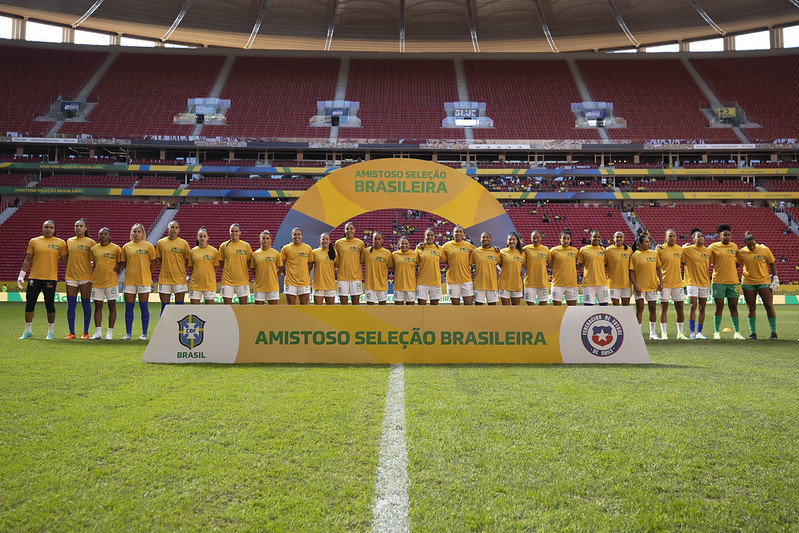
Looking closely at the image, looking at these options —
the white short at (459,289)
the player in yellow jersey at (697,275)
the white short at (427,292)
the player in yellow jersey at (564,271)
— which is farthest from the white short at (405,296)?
the player in yellow jersey at (697,275)

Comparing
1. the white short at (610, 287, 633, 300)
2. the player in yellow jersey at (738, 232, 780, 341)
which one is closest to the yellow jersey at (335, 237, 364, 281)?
the white short at (610, 287, 633, 300)

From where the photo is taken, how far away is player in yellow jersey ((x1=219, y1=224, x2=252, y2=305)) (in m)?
8.37

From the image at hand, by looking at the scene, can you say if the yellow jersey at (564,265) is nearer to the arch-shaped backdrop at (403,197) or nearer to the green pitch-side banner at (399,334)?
the arch-shaped backdrop at (403,197)

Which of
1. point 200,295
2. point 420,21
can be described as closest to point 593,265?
point 200,295

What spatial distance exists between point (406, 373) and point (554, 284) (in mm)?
4200

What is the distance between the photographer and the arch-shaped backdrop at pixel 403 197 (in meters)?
9.72

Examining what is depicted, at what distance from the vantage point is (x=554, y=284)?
28.3 ft

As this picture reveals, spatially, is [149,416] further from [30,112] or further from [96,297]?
[30,112]

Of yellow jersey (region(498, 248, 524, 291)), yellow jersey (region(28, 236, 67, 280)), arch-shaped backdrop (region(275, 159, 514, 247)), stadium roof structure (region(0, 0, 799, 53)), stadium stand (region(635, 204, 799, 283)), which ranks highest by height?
stadium roof structure (region(0, 0, 799, 53))

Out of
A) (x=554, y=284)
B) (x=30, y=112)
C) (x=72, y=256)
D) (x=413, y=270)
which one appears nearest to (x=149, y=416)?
(x=413, y=270)

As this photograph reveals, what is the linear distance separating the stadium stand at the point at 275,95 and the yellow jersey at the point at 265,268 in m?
28.3

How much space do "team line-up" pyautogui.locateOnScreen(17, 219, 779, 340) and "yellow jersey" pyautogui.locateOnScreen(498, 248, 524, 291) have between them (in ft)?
0.06

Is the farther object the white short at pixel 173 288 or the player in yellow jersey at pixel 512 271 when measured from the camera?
the player in yellow jersey at pixel 512 271

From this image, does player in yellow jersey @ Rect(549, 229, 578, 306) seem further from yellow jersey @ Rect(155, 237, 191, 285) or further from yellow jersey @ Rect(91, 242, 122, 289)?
yellow jersey @ Rect(91, 242, 122, 289)
